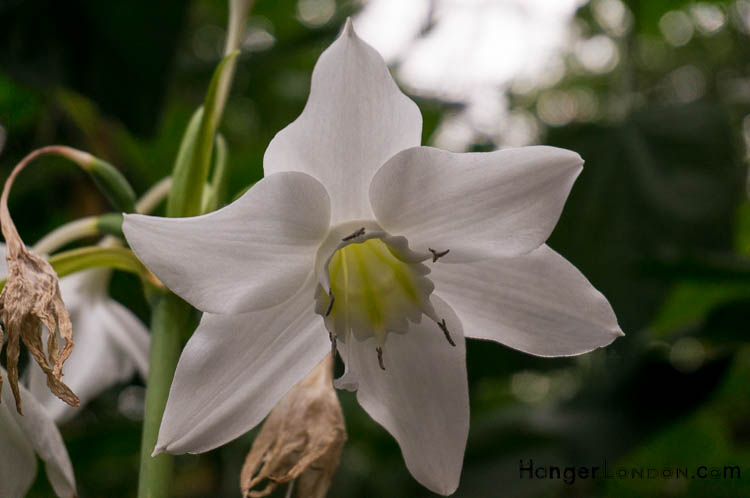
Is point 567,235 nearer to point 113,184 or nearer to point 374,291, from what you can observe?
point 374,291

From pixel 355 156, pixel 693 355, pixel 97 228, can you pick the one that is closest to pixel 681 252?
pixel 355 156

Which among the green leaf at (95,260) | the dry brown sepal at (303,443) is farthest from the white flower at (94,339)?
the dry brown sepal at (303,443)

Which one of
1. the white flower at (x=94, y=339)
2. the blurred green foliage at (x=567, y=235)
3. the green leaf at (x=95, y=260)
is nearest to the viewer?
the green leaf at (x=95, y=260)

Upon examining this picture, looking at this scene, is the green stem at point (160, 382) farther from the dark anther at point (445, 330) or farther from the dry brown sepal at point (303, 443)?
the dark anther at point (445, 330)

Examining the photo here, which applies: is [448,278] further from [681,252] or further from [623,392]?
[623,392]

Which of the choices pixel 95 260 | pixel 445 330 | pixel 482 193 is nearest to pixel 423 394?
pixel 445 330

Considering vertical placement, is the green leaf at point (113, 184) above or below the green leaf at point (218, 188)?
above

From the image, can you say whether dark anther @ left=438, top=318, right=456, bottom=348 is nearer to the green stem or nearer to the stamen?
the stamen
